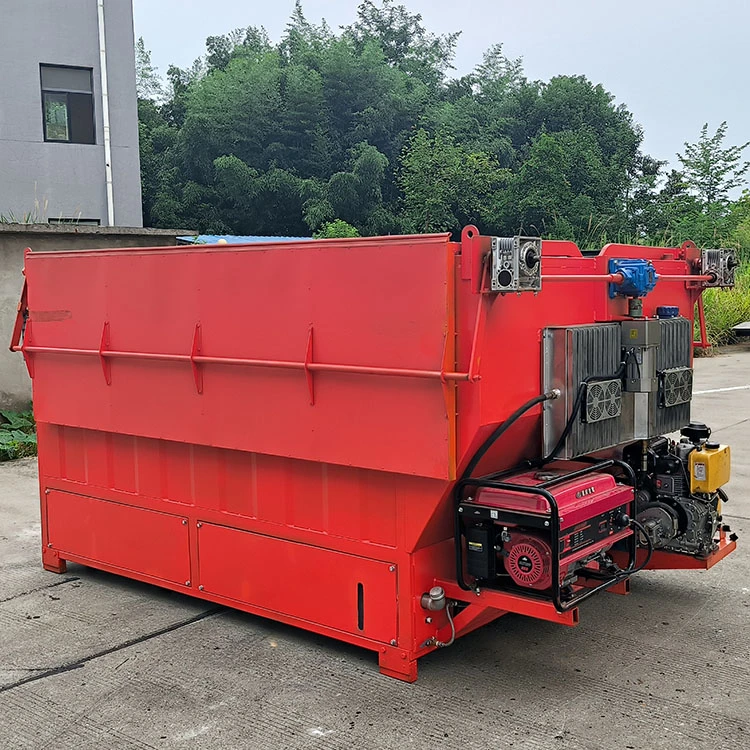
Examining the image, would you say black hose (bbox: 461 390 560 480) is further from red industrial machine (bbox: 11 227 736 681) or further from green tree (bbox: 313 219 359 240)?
green tree (bbox: 313 219 359 240)

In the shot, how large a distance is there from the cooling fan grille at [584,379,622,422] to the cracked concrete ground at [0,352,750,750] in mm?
1117

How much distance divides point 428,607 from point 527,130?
48.0 meters

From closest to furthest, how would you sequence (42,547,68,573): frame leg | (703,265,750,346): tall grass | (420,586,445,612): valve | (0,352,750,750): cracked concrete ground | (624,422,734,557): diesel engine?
1. (0,352,750,750): cracked concrete ground
2. (420,586,445,612): valve
3. (624,422,734,557): diesel engine
4. (42,547,68,573): frame leg
5. (703,265,750,346): tall grass

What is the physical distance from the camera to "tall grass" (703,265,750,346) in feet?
59.0

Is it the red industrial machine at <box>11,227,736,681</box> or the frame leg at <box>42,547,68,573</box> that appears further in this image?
the frame leg at <box>42,547,68,573</box>

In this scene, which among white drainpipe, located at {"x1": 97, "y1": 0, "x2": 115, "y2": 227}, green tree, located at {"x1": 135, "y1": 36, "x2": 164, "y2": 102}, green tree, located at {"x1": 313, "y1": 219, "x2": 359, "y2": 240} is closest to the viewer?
white drainpipe, located at {"x1": 97, "y1": 0, "x2": 115, "y2": 227}

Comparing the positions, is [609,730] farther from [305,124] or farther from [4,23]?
[305,124]

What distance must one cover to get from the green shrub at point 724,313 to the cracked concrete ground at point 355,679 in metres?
13.5

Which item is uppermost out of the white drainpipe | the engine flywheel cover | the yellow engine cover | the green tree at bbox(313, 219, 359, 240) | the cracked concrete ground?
the white drainpipe

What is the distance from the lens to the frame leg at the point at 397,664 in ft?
13.2

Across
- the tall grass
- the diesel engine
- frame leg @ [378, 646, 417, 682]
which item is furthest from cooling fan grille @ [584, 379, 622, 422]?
the tall grass

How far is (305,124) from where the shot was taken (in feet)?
150

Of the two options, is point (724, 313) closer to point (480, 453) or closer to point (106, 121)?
point (106, 121)

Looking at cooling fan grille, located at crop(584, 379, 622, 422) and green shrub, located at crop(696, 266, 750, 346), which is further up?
cooling fan grille, located at crop(584, 379, 622, 422)
